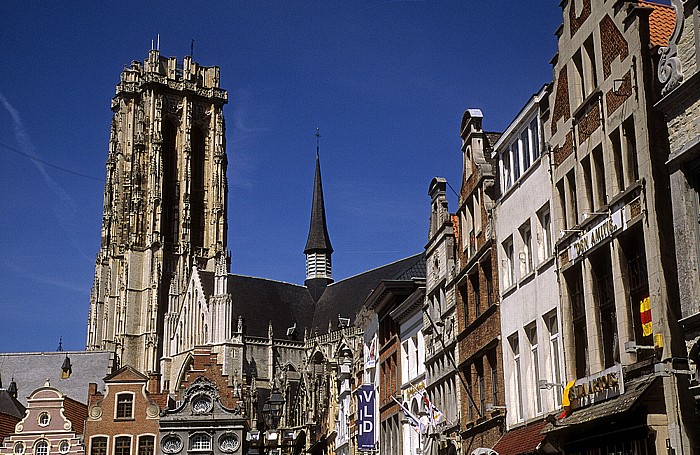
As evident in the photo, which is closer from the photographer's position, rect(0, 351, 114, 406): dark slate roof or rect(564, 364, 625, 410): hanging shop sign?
rect(564, 364, 625, 410): hanging shop sign

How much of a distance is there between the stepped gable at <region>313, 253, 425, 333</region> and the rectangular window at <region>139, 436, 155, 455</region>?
3902 cm

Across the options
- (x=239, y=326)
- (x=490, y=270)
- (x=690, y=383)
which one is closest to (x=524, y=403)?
(x=490, y=270)

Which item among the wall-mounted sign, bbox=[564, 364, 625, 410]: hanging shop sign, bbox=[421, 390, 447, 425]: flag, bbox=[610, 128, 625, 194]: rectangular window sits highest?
bbox=[610, 128, 625, 194]: rectangular window

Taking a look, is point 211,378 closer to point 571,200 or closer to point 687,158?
point 571,200

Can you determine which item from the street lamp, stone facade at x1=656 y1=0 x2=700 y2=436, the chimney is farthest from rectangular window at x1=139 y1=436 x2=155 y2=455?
stone facade at x1=656 y1=0 x2=700 y2=436

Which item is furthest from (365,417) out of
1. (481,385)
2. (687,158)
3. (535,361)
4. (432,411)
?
(687,158)

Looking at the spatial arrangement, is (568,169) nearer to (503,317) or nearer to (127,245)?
(503,317)

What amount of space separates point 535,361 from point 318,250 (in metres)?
91.7

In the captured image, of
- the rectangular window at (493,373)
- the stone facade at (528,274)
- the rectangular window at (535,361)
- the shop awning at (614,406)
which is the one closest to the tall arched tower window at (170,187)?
the rectangular window at (493,373)

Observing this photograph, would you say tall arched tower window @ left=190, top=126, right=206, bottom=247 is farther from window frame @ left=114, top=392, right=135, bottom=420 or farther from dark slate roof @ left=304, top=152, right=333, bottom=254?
window frame @ left=114, top=392, right=135, bottom=420

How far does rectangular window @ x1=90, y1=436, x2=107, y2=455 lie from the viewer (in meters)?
51.9

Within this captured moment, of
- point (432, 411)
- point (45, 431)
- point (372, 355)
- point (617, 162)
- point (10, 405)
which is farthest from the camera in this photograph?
point (10, 405)

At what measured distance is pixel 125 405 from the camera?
5281cm

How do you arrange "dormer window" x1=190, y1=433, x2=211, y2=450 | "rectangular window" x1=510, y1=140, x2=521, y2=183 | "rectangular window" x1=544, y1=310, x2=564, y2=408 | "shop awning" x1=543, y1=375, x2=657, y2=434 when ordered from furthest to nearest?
"dormer window" x1=190, y1=433, x2=211, y2=450 < "rectangular window" x1=510, y1=140, x2=521, y2=183 < "rectangular window" x1=544, y1=310, x2=564, y2=408 < "shop awning" x1=543, y1=375, x2=657, y2=434
